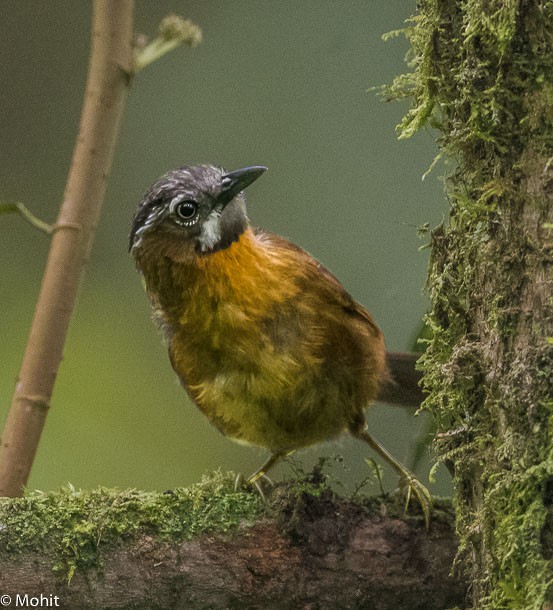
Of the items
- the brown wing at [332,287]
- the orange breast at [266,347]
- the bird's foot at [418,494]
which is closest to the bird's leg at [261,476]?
the orange breast at [266,347]

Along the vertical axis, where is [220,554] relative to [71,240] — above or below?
below

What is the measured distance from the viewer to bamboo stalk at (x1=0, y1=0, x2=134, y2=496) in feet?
9.57

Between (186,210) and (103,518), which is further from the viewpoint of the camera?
(186,210)

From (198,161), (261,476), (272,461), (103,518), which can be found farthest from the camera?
(198,161)

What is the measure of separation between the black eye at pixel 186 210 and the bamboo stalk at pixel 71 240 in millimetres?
275

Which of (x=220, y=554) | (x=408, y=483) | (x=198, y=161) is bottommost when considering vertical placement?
(x=220, y=554)

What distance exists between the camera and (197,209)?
3.10m

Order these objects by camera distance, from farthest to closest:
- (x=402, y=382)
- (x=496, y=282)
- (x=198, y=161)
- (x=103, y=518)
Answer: (x=198, y=161) → (x=402, y=382) → (x=103, y=518) → (x=496, y=282)

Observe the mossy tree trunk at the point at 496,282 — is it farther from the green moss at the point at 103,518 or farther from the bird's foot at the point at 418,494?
the green moss at the point at 103,518

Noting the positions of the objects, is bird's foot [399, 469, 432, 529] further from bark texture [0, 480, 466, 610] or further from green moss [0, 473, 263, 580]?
green moss [0, 473, 263, 580]

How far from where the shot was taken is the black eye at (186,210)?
3084 millimetres

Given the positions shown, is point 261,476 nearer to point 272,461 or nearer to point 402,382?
point 272,461

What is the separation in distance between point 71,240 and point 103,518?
0.96m

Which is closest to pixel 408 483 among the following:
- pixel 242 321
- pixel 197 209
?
pixel 242 321
